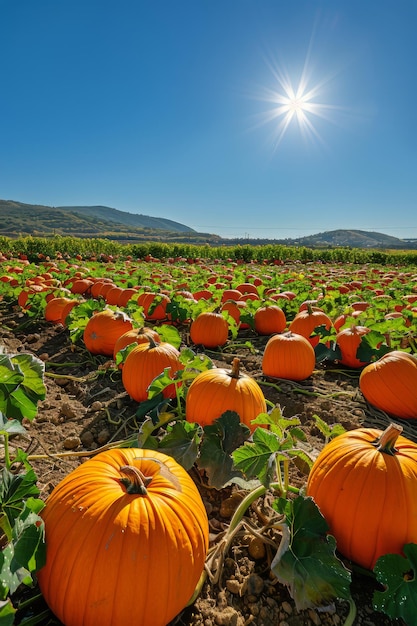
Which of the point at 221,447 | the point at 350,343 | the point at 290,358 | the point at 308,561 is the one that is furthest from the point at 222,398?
the point at 350,343

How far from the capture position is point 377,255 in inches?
1169

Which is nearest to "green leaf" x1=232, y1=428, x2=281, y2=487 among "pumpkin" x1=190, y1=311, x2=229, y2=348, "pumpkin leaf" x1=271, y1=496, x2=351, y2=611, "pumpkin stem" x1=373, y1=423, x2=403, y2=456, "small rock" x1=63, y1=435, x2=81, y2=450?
"pumpkin leaf" x1=271, y1=496, x2=351, y2=611

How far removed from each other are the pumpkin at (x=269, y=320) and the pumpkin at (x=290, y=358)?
1467mm

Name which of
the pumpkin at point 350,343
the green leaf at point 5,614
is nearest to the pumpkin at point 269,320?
the pumpkin at point 350,343

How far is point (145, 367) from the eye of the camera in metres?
3.09

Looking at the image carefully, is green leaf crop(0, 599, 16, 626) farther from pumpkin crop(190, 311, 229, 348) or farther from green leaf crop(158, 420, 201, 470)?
pumpkin crop(190, 311, 229, 348)

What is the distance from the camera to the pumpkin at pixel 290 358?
3691 millimetres

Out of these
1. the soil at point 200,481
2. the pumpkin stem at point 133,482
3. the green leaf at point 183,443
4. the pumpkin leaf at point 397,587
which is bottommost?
the soil at point 200,481

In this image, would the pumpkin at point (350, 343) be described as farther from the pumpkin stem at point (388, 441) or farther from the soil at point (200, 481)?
the pumpkin stem at point (388, 441)

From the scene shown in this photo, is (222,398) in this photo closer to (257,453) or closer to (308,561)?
(257,453)

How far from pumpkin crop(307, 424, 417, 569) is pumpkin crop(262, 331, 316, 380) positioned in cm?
186

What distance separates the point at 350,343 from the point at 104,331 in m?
2.66

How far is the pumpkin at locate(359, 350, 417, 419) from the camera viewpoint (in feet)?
9.93

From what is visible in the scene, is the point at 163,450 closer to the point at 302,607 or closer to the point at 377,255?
the point at 302,607
